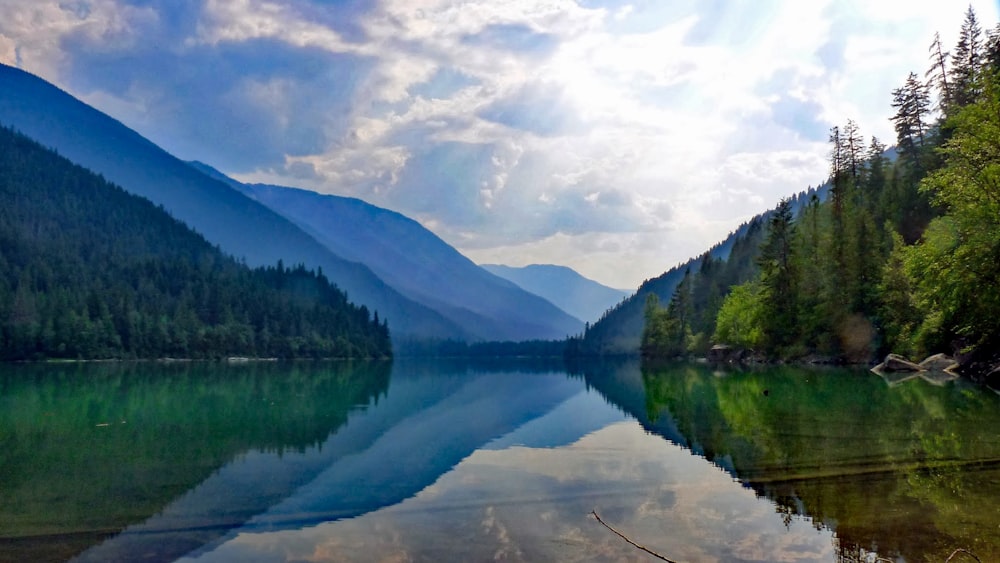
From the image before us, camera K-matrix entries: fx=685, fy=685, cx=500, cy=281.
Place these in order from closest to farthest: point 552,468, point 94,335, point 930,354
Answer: point 552,468, point 930,354, point 94,335

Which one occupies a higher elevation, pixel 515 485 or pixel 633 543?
pixel 633 543

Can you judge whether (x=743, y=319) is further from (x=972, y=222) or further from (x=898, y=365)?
(x=972, y=222)

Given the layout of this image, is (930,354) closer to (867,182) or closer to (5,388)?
(867,182)

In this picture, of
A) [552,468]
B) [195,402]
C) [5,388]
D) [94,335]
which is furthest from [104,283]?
[552,468]

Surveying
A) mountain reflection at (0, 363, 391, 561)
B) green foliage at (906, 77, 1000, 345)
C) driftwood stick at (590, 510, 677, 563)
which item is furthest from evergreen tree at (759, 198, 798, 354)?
driftwood stick at (590, 510, 677, 563)

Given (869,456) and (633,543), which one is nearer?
(633,543)

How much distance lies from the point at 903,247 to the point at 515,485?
5425 centimetres

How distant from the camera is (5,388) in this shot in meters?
56.1

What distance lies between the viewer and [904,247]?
5641 cm

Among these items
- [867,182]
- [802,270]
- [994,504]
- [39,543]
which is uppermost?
[867,182]

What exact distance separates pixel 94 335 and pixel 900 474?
163m

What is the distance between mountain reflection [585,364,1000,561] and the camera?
11.8m

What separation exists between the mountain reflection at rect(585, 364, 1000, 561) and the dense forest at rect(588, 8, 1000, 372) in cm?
833

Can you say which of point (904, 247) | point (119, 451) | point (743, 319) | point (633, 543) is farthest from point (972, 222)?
point (743, 319)
